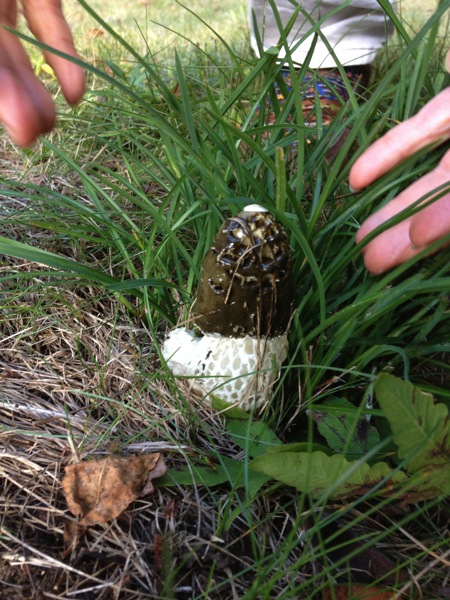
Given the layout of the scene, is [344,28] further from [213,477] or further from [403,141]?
[213,477]

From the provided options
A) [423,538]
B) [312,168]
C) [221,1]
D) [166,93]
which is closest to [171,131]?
[166,93]

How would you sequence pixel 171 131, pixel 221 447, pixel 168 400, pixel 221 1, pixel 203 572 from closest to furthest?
pixel 203 572 < pixel 171 131 < pixel 221 447 < pixel 168 400 < pixel 221 1

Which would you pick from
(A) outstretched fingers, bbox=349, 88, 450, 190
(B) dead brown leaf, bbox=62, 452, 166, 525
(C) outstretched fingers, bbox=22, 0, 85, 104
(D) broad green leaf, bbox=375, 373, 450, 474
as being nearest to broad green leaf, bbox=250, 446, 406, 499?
(D) broad green leaf, bbox=375, 373, 450, 474

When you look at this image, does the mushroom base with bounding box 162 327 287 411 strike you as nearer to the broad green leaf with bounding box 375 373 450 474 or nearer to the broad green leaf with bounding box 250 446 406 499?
the broad green leaf with bounding box 250 446 406 499

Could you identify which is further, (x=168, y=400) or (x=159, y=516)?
(x=168, y=400)

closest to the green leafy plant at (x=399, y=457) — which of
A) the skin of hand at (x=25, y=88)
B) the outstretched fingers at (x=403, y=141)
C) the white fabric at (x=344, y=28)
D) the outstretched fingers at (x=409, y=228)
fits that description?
the outstretched fingers at (x=409, y=228)

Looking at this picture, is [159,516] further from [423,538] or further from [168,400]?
[423,538]

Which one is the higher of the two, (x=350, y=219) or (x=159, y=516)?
(x=350, y=219)

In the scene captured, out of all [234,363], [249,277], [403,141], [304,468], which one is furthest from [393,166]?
[304,468]
